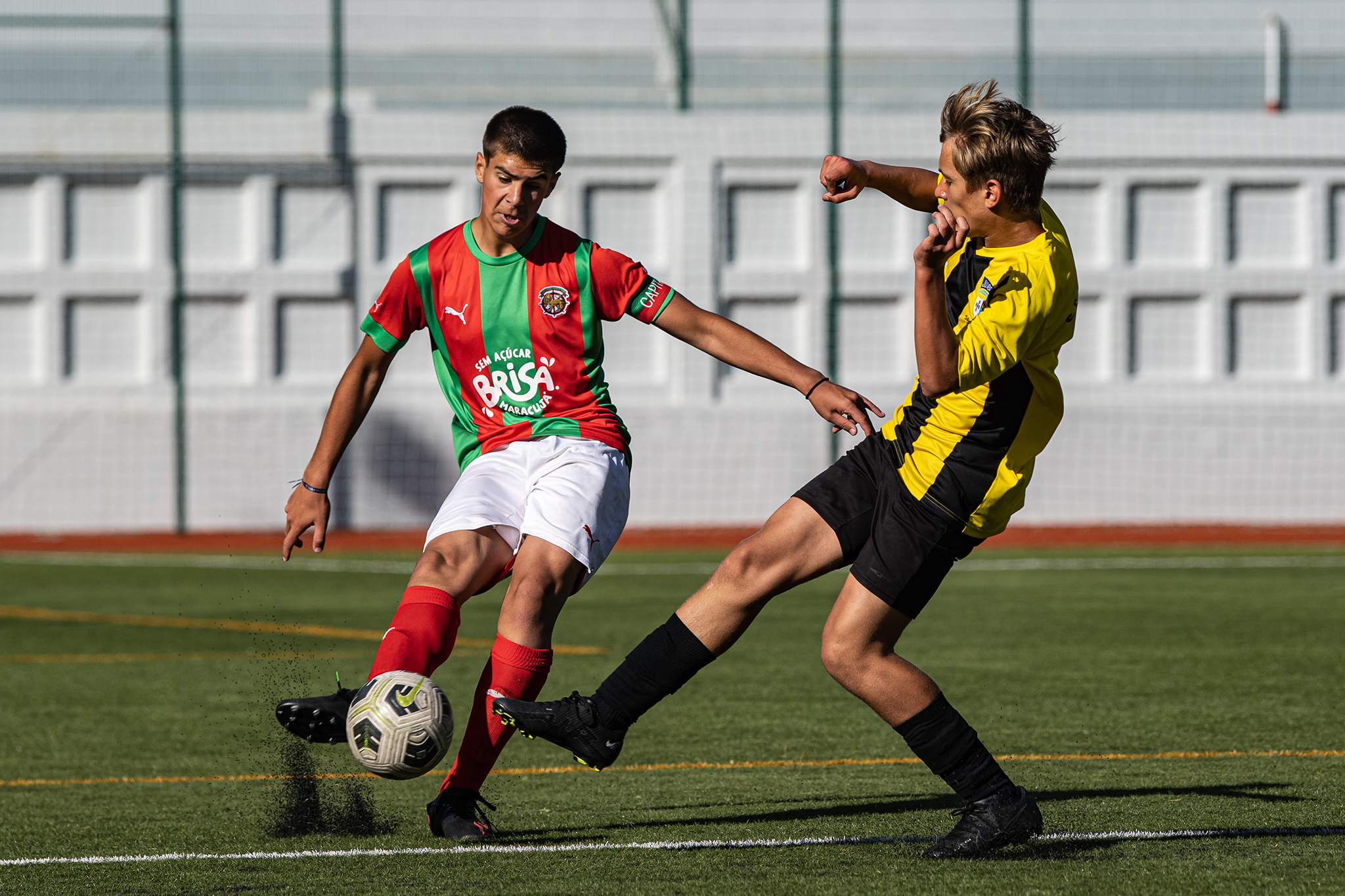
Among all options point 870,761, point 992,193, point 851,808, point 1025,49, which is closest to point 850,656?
point 851,808

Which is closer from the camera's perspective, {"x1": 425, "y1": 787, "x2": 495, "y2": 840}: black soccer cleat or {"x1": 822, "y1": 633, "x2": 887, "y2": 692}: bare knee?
{"x1": 822, "y1": 633, "x2": 887, "y2": 692}: bare knee

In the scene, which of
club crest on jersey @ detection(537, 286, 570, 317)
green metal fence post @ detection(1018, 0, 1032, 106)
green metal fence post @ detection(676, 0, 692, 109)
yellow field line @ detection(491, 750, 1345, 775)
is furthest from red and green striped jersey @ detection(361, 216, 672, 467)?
green metal fence post @ detection(1018, 0, 1032, 106)

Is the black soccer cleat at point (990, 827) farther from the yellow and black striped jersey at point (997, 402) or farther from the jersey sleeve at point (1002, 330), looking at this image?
the jersey sleeve at point (1002, 330)

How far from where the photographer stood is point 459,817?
4.25 m

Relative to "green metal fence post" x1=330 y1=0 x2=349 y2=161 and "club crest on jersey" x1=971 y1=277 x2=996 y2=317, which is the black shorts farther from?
"green metal fence post" x1=330 y1=0 x2=349 y2=161

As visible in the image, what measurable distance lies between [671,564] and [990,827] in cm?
842

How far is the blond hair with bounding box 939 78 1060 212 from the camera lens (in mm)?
3930

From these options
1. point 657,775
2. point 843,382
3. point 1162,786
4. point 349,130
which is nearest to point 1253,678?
point 1162,786

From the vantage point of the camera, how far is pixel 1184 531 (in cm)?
1508

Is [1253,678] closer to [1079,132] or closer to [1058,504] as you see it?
[1058,504]

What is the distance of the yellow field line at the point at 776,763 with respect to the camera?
521 centimetres

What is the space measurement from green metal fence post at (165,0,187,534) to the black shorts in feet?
38.0

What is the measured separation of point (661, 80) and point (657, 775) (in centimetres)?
1117

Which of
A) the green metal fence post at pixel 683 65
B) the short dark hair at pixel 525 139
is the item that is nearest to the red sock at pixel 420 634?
the short dark hair at pixel 525 139
